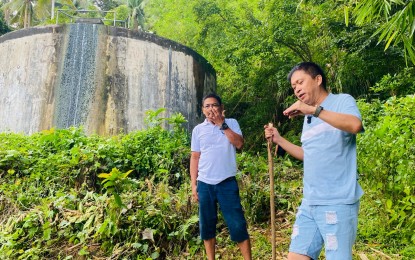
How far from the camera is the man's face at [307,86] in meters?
2.33

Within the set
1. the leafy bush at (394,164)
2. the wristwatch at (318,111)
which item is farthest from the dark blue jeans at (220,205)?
the wristwatch at (318,111)

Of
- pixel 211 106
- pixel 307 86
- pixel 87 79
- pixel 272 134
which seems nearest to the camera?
pixel 307 86

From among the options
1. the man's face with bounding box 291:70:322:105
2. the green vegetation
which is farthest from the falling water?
the man's face with bounding box 291:70:322:105

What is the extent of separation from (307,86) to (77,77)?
7582 mm

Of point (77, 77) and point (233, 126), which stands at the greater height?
point (77, 77)

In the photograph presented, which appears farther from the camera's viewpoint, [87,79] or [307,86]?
[87,79]

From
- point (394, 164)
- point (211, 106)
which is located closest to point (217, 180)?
point (211, 106)

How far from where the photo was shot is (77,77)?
909 centimetres

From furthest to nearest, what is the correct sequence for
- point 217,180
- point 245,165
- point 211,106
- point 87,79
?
point 87,79 < point 245,165 < point 211,106 < point 217,180

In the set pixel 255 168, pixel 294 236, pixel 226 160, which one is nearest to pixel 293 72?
pixel 294 236

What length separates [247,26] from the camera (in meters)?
10.4

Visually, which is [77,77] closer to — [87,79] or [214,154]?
[87,79]

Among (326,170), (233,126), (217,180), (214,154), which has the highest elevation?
(233,126)

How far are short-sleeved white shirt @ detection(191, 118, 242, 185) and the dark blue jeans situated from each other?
62 millimetres
